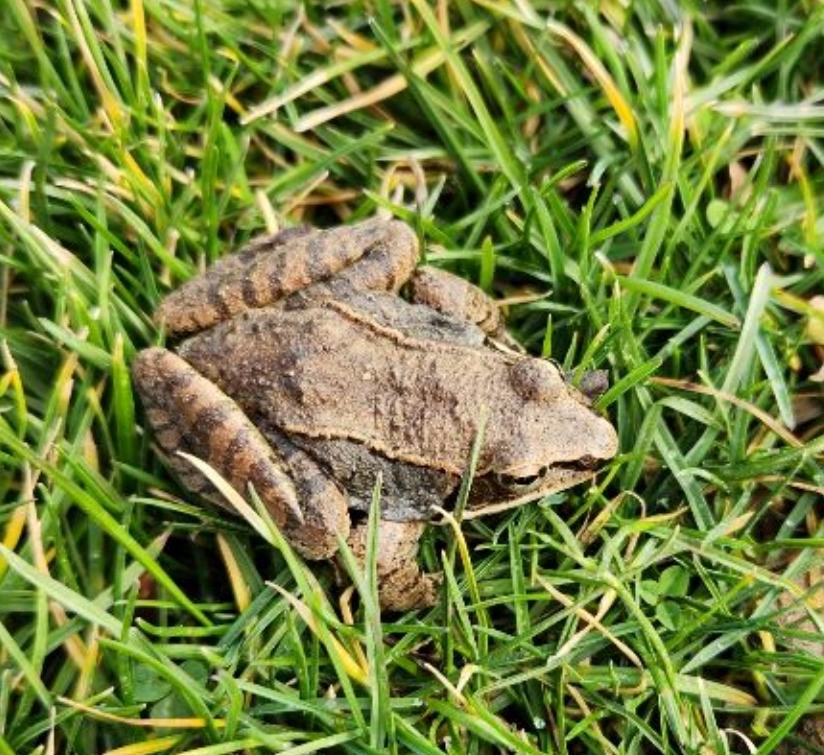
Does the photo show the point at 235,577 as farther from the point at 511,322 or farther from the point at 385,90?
the point at 385,90

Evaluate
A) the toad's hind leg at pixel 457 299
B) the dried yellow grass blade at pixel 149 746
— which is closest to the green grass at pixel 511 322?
the dried yellow grass blade at pixel 149 746

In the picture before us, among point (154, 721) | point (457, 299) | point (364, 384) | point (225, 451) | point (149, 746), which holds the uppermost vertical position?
point (457, 299)

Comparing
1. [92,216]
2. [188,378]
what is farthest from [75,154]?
[188,378]

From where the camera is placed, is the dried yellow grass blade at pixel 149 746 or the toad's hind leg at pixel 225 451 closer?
the dried yellow grass blade at pixel 149 746

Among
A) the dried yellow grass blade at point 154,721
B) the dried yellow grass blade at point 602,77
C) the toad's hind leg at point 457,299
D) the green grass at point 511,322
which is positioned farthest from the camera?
the dried yellow grass blade at point 602,77

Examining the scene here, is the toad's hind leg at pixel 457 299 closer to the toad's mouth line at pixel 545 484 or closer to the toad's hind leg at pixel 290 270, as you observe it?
the toad's hind leg at pixel 290 270

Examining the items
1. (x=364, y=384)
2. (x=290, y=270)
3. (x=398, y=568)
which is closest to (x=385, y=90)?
(x=290, y=270)

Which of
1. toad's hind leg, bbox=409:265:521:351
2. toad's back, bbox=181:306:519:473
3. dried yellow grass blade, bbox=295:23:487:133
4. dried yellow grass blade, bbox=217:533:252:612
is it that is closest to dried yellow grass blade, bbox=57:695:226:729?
dried yellow grass blade, bbox=217:533:252:612

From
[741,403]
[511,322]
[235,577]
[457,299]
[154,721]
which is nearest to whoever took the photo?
[154,721]
